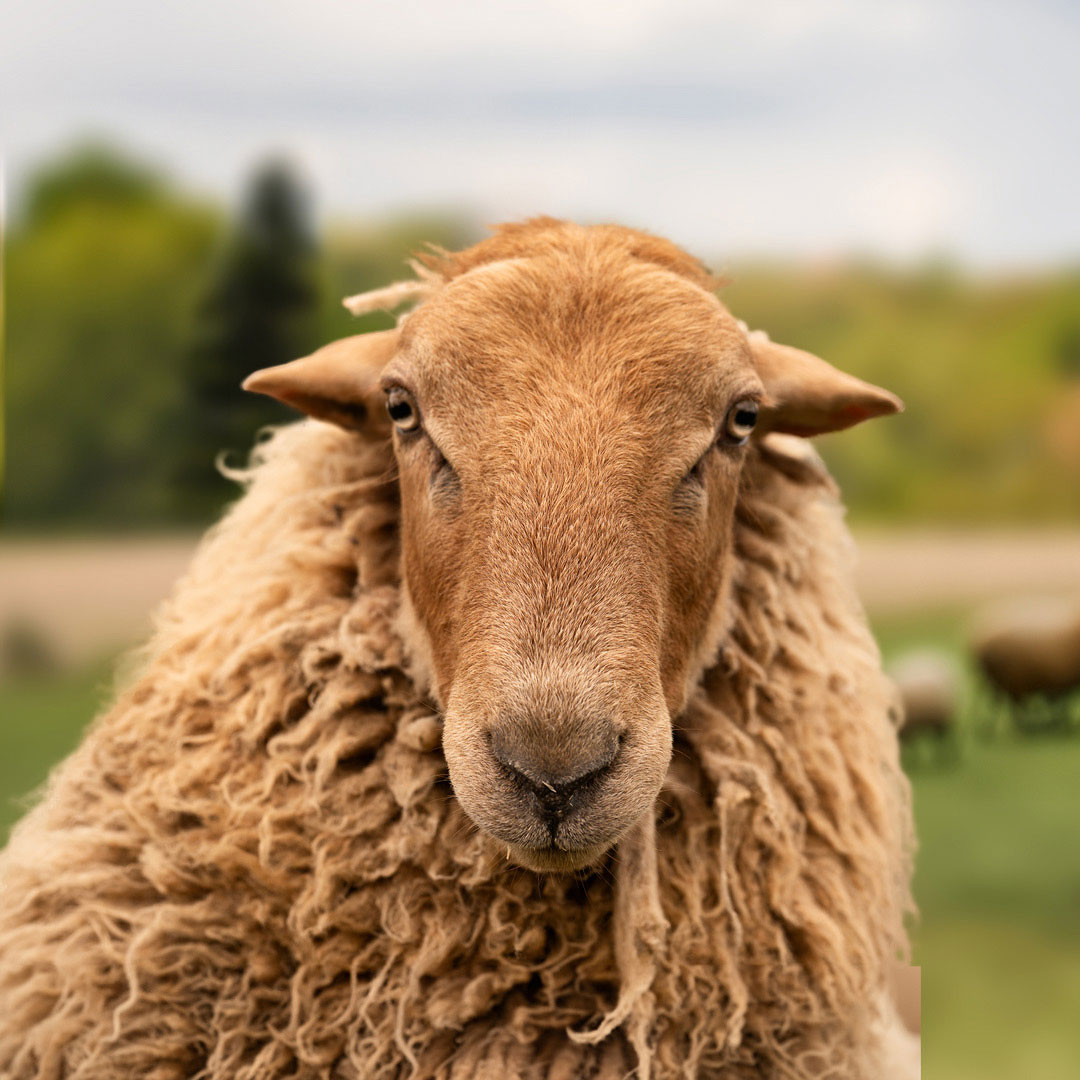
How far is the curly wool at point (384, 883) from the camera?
142 centimetres

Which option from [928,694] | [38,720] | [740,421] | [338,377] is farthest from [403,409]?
[38,720]

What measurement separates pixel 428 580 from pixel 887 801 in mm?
885

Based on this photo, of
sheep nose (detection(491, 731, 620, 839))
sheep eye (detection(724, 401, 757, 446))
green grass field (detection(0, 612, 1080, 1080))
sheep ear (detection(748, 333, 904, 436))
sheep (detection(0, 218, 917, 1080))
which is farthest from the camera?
green grass field (detection(0, 612, 1080, 1080))

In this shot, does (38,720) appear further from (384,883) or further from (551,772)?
(551,772)

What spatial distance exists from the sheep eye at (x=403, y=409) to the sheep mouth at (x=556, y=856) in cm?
59

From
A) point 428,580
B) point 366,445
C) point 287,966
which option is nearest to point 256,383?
point 366,445

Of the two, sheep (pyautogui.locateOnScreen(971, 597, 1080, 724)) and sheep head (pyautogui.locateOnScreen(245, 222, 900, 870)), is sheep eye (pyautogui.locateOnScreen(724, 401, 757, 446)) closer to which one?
sheep head (pyautogui.locateOnScreen(245, 222, 900, 870))

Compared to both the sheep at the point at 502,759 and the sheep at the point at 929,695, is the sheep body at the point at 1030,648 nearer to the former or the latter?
the sheep at the point at 929,695

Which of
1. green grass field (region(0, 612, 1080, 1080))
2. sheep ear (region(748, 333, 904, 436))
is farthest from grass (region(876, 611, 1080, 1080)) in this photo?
sheep ear (region(748, 333, 904, 436))

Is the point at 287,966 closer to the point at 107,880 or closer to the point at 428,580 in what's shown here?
the point at 107,880

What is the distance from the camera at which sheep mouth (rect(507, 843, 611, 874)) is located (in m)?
1.17

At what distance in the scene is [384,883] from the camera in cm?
146

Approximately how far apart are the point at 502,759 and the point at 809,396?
765 millimetres

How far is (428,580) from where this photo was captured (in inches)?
54.8
